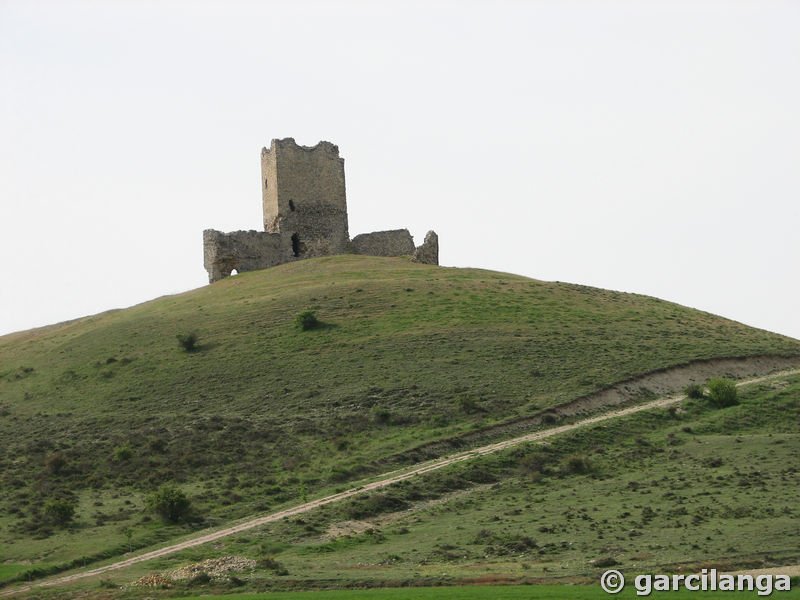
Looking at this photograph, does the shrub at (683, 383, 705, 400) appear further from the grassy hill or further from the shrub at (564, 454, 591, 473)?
the shrub at (564, 454, 591, 473)

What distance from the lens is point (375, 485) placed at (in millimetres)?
38125

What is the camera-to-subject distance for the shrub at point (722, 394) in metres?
46.7

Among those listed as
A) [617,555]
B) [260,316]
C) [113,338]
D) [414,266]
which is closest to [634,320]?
[414,266]

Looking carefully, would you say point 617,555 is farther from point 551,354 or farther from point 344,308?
point 344,308

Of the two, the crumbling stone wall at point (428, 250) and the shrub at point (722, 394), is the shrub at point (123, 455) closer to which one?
the shrub at point (722, 394)

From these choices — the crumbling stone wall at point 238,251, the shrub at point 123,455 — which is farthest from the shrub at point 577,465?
the crumbling stone wall at point 238,251

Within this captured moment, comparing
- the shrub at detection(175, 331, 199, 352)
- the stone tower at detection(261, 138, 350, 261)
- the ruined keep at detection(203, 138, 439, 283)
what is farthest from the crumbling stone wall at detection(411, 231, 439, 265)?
the shrub at detection(175, 331, 199, 352)

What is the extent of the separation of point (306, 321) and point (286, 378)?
Answer: 683 centimetres

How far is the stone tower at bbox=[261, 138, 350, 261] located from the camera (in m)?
71.9

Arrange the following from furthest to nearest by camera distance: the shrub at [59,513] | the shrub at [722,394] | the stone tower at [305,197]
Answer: the stone tower at [305,197], the shrub at [722,394], the shrub at [59,513]

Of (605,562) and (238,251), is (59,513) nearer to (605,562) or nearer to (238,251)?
(605,562)

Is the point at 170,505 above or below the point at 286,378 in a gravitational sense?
below

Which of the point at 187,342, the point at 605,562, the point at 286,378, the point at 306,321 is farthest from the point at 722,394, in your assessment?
the point at 187,342

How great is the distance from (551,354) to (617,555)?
2608 centimetres
